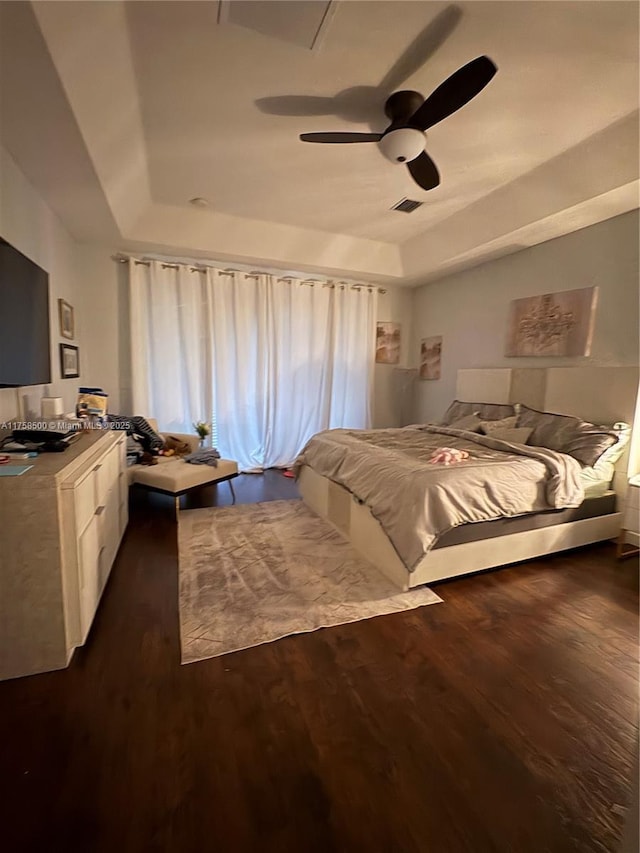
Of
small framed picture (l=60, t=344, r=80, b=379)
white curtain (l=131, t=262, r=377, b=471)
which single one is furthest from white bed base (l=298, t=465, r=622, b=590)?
small framed picture (l=60, t=344, r=80, b=379)

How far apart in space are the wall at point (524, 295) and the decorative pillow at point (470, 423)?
74cm

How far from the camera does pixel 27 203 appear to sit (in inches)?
98.7

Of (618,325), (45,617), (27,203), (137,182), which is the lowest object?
(45,617)

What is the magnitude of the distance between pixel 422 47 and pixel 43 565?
2.88 metres

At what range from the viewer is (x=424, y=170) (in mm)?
Answer: 2486

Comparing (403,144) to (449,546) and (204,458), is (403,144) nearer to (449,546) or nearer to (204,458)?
(449,546)

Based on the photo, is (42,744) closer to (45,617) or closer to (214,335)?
(45,617)

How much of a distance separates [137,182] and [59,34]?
1.74m

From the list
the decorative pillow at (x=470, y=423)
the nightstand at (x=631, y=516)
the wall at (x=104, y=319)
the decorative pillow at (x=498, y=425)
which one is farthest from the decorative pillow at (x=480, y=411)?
the wall at (x=104, y=319)

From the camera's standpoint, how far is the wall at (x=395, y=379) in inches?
218

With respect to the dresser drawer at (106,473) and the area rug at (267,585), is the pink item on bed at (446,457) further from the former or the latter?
the dresser drawer at (106,473)

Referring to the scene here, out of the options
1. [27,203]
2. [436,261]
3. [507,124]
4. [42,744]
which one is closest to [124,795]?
[42,744]

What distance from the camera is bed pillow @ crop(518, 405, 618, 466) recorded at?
280cm

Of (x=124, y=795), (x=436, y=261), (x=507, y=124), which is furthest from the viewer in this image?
(x=436, y=261)
